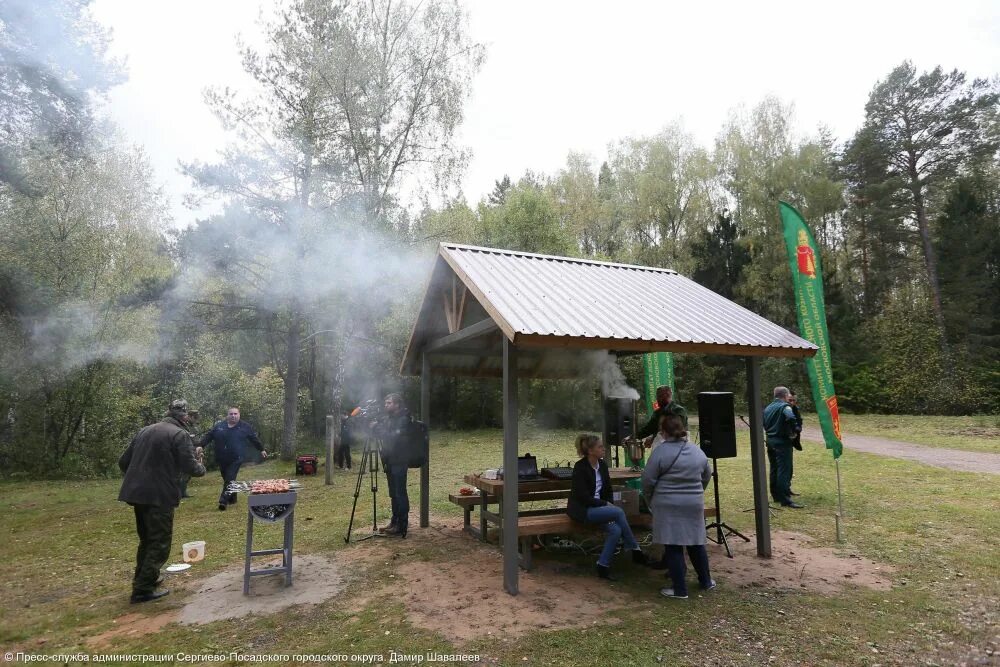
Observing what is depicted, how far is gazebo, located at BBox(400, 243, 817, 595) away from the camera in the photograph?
15.8ft

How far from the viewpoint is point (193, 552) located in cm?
595

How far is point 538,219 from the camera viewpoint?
20.7 metres

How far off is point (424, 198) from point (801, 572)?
1374 centimetres

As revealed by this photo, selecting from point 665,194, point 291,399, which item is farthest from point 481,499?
point 665,194

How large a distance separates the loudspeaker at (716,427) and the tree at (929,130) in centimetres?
2048

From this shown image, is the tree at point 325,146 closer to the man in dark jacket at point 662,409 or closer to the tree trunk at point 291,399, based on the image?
the tree trunk at point 291,399

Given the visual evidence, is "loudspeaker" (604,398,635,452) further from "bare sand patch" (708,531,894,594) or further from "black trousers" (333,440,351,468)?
"black trousers" (333,440,351,468)

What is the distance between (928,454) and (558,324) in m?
13.0

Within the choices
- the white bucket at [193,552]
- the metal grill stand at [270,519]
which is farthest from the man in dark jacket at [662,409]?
the white bucket at [193,552]

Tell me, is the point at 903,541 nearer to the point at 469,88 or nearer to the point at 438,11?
the point at 469,88

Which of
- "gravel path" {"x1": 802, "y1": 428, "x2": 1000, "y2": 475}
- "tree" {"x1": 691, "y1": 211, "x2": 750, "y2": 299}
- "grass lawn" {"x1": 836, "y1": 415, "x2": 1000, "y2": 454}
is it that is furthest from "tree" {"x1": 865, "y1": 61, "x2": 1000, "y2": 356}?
"gravel path" {"x1": 802, "y1": 428, "x2": 1000, "y2": 475}

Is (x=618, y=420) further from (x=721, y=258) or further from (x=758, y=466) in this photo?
(x=721, y=258)

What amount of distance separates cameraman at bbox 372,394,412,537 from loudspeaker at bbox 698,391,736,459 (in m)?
3.47

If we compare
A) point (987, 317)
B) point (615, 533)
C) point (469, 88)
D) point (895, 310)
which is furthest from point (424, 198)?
point (987, 317)
